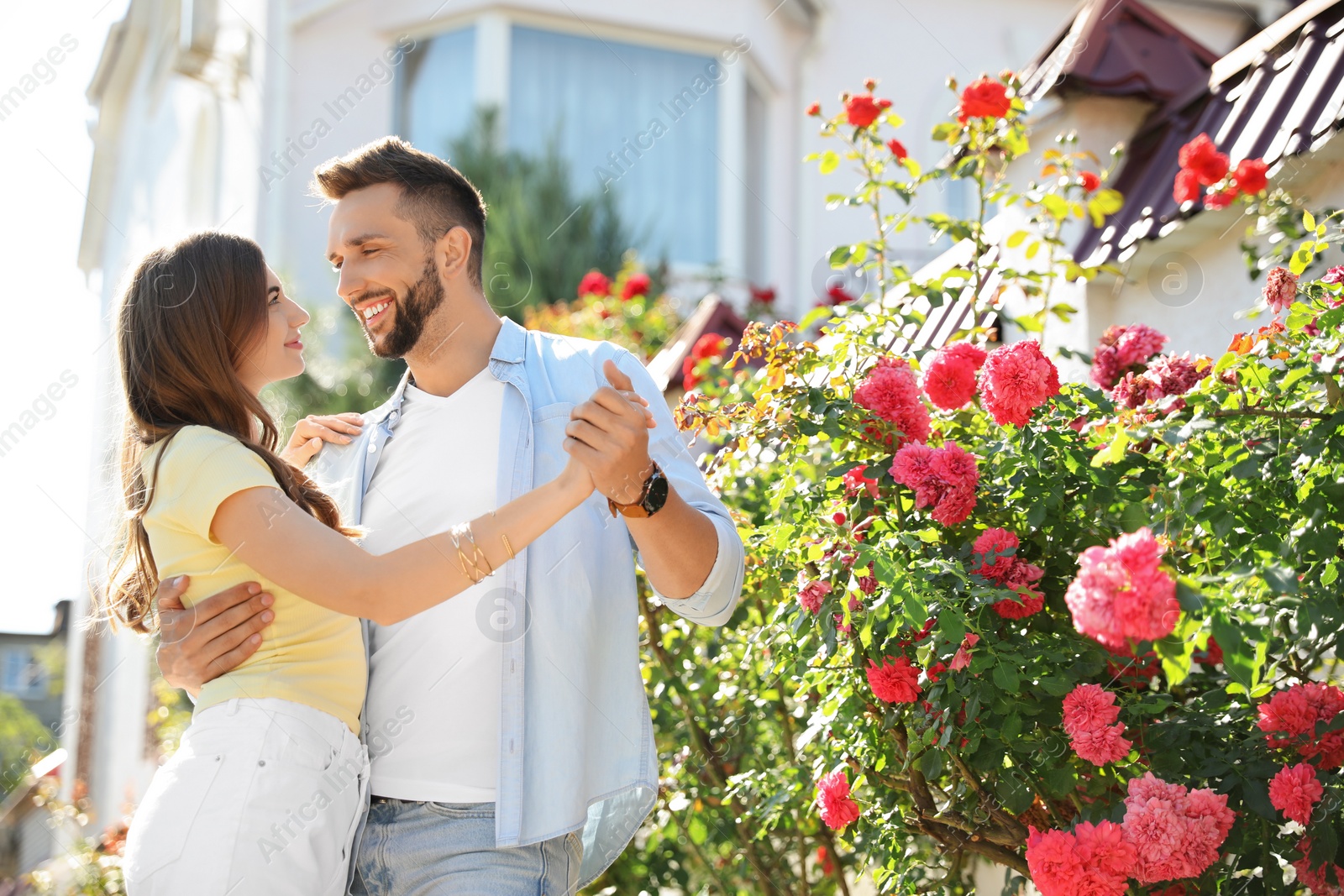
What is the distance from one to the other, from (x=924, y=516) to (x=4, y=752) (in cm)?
1157

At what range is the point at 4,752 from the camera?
11094mm

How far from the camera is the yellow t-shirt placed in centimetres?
203

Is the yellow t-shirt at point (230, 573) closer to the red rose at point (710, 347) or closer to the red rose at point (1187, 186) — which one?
the red rose at point (710, 347)

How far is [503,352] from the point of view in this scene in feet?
8.33

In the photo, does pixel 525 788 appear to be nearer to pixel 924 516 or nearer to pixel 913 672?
pixel 913 672

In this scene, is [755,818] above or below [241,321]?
below

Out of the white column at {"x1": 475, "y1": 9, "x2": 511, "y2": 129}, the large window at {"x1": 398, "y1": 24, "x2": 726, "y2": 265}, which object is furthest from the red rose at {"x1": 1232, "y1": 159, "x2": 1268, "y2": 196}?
the white column at {"x1": 475, "y1": 9, "x2": 511, "y2": 129}

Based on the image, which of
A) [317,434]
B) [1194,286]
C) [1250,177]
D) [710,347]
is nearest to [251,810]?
[317,434]

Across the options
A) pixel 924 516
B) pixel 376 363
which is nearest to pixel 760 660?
pixel 924 516

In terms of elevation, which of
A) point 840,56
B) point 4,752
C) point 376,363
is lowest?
point 4,752

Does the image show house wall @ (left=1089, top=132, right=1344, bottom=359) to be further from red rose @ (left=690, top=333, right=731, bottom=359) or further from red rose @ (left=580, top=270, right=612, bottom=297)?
red rose @ (left=580, top=270, right=612, bottom=297)

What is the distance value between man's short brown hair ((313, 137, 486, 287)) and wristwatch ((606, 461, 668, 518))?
3.09 feet

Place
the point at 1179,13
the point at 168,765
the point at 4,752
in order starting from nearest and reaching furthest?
the point at 168,765
the point at 4,752
the point at 1179,13

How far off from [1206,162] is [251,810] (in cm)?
245
